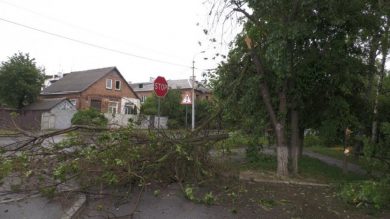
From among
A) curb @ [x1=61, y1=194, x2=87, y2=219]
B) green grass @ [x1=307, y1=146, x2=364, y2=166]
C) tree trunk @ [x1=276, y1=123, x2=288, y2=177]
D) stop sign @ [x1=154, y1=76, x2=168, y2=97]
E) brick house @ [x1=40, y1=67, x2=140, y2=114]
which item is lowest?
curb @ [x1=61, y1=194, x2=87, y2=219]

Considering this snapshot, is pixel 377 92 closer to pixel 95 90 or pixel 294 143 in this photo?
pixel 294 143

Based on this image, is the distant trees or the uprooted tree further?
the distant trees

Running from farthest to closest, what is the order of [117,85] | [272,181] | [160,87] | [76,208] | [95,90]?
[117,85] → [95,90] → [160,87] → [272,181] → [76,208]

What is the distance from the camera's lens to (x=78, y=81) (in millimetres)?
44531

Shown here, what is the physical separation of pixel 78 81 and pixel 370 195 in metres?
41.5

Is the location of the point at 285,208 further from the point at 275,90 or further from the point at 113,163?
the point at 275,90

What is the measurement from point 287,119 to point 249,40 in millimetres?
2650

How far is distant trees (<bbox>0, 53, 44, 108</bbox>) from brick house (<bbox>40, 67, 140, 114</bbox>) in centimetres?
431

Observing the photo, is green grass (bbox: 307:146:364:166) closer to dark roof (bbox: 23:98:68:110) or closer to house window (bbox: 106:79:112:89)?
dark roof (bbox: 23:98:68:110)

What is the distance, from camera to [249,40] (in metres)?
9.87

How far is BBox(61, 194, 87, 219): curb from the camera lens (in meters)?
5.77

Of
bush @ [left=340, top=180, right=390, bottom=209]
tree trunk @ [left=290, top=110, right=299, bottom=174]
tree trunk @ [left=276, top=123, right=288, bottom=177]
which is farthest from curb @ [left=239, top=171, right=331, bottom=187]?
bush @ [left=340, top=180, right=390, bottom=209]

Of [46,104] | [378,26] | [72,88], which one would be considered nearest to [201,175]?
[378,26]

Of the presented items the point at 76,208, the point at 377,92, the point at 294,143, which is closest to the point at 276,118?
the point at 294,143
